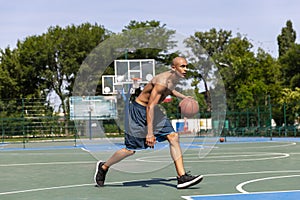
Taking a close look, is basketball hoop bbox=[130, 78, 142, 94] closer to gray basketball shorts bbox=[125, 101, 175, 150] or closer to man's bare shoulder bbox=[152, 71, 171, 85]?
gray basketball shorts bbox=[125, 101, 175, 150]

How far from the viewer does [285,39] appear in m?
62.7

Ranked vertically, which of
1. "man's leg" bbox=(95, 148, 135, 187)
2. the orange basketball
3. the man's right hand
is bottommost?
"man's leg" bbox=(95, 148, 135, 187)

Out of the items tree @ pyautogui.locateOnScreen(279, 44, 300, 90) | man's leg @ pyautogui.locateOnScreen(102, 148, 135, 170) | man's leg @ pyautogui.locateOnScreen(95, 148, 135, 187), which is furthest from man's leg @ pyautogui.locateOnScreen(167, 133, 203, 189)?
tree @ pyautogui.locateOnScreen(279, 44, 300, 90)

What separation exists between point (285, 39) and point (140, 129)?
57.9m

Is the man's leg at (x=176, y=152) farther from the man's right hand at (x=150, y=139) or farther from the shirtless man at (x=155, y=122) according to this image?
the man's right hand at (x=150, y=139)

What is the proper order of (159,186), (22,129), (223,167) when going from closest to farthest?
(159,186) < (223,167) < (22,129)

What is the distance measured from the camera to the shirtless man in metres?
7.25

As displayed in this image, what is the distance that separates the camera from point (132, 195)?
Result: 6.88 m

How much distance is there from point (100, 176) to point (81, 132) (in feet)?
76.7

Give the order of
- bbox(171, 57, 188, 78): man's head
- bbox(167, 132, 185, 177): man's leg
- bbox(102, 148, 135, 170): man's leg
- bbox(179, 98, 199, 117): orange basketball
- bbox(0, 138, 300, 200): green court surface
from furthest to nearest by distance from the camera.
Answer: bbox(179, 98, 199, 117): orange basketball, bbox(102, 148, 135, 170): man's leg, bbox(167, 132, 185, 177): man's leg, bbox(171, 57, 188, 78): man's head, bbox(0, 138, 300, 200): green court surface

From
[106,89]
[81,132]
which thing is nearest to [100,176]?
[106,89]

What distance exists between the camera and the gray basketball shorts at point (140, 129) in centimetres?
751

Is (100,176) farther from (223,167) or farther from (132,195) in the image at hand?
(223,167)

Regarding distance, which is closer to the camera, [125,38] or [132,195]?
[132,195]
